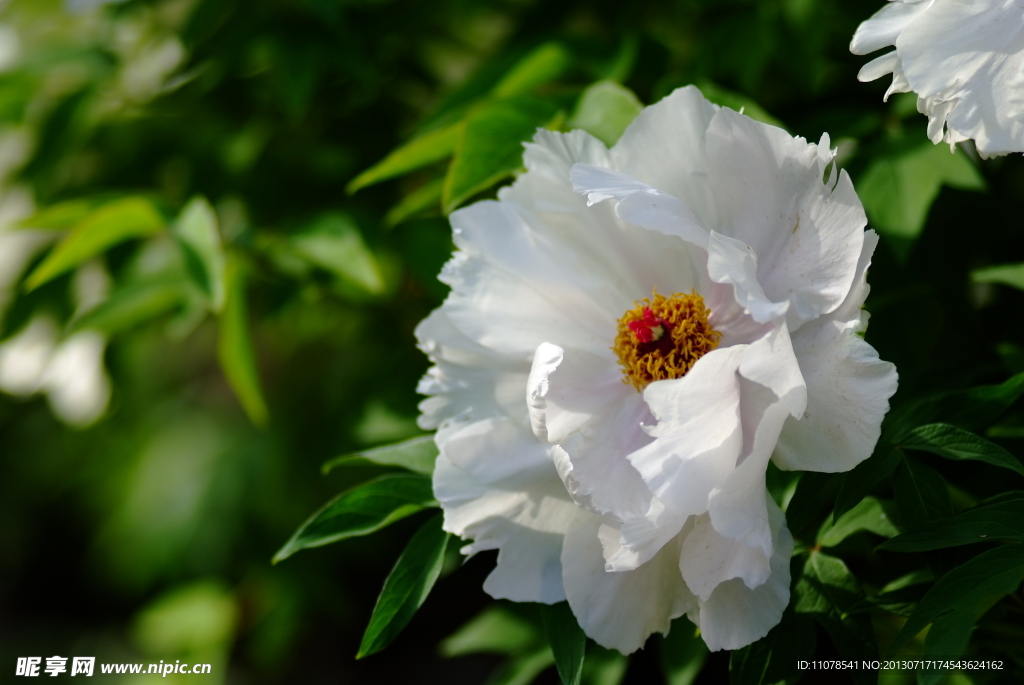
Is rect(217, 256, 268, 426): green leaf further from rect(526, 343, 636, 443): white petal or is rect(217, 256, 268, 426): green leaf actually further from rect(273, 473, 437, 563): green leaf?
rect(526, 343, 636, 443): white petal

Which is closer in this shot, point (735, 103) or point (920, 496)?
point (920, 496)

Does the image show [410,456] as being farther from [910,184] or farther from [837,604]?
[910,184]

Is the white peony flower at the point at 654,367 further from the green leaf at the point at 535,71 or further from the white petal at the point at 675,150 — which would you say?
the green leaf at the point at 535,71

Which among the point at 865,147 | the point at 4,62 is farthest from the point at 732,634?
the point at 4,62

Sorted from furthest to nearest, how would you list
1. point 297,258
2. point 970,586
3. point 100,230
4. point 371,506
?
1. point 297,258
2. point 100,230
3. point 371,506
4. point 970,586

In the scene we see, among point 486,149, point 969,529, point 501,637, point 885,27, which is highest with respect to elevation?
point 885,27

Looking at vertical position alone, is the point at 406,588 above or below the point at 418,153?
below

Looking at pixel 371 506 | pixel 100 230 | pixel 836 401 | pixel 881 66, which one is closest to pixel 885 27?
pixel 881 66
